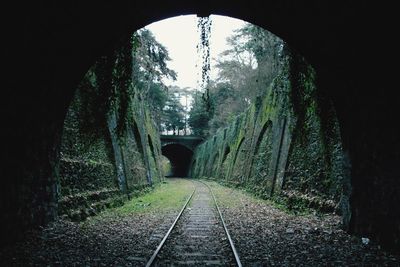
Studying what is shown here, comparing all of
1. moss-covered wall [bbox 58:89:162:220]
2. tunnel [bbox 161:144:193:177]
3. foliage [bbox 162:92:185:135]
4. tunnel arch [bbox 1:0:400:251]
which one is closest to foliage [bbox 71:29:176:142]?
moss-covered wall [bbox 58:89:162:220]

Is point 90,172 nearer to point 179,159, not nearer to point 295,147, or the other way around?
point 295,147

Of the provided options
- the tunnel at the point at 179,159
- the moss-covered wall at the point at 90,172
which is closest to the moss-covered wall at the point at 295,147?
the moss-covered wall at the point at 90,172

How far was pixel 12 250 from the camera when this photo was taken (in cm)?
607

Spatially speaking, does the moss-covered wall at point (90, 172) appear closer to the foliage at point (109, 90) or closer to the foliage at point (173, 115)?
the foliage at point (109, 90)

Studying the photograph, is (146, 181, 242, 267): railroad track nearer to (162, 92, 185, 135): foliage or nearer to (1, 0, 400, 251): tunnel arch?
(1, 0, 400, 251): tunnel arch

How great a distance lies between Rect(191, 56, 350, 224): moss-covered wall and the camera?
978cm

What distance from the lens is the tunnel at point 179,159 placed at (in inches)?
2486

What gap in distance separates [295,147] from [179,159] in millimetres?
56816

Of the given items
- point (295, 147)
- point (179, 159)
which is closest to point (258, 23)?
point (295, 147)

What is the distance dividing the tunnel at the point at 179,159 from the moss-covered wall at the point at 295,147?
127ft

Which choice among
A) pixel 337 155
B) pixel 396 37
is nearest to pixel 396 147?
pixel 396 37

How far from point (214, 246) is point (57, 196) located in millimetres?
4485

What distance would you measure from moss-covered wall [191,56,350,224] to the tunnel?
38.8 metres

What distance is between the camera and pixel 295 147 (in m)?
13.6
